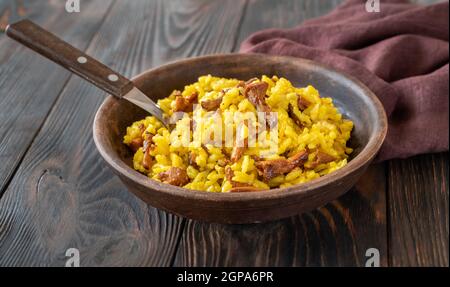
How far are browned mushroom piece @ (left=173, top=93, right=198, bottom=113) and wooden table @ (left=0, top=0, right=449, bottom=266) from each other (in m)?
0.29

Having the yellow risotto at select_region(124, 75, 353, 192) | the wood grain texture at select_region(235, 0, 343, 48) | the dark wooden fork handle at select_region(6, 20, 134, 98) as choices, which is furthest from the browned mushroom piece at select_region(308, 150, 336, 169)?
the wood grain texture at select_region(235, 0, 343, 48)

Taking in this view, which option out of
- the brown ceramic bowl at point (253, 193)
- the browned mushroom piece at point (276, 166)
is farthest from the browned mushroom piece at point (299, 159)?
the brown ceramic bowl at point (253, 193)

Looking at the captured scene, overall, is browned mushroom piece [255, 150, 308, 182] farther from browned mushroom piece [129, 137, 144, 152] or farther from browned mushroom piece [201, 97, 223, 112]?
browned mushroom piece [129, 137, 144, 152]

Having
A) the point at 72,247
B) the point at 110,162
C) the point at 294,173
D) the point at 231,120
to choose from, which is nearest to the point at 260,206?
the point at 294,173

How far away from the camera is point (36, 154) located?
1955mm

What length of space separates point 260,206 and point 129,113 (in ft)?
2.00

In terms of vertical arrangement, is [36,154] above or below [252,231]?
below

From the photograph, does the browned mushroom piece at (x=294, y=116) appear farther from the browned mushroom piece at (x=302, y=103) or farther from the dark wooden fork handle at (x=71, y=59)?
the dark wooden fork handle at (x=71, y=59)

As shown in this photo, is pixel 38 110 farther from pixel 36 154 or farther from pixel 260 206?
pixel 260 206

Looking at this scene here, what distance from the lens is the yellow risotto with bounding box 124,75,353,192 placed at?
1.56m

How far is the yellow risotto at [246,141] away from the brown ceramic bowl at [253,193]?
0.21ft

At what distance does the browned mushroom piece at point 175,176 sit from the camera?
1.56 m

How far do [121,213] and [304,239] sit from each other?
503mm

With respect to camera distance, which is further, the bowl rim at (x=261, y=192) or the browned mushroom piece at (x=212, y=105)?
the browned mushroom piece at (x=212, y=105)
